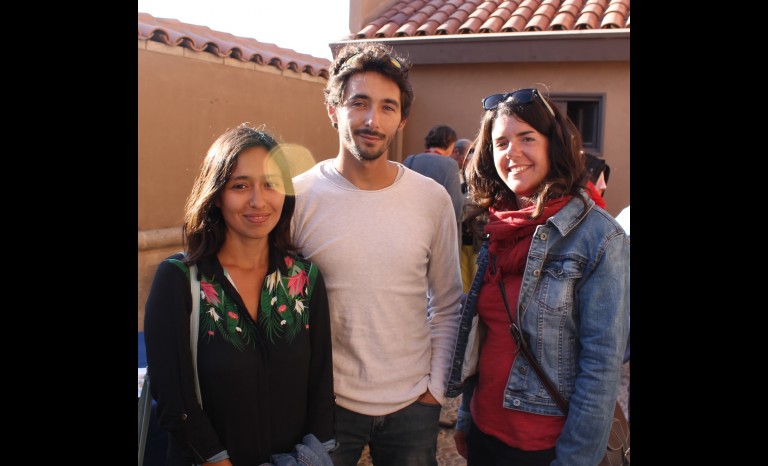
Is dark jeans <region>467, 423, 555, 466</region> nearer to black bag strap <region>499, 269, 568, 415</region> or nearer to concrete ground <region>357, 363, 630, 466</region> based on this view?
black bag strap <region>499, 269, 568, 415</region>

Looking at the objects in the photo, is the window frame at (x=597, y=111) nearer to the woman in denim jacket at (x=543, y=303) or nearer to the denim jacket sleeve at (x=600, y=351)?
the woman in denim jacket at (x=543, y=303)

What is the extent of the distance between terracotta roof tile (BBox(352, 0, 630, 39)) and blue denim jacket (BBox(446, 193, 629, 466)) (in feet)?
20.2

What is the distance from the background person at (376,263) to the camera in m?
2.13

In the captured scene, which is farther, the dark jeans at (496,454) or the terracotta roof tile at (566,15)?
the terracotta roof tile at (566,15)

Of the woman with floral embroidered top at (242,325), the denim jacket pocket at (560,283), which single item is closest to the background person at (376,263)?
the woman with floral embroidered top at (242,325)

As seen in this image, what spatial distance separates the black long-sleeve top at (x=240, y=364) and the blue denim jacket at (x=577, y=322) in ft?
2.12

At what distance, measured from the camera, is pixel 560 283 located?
1802mm

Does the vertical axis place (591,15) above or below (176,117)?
above

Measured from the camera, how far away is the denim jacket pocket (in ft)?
5.86

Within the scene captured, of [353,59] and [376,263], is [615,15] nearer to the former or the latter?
[353,59]

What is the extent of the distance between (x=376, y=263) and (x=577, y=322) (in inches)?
28.0

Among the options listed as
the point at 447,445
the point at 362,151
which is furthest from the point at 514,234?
the point at 447,445
